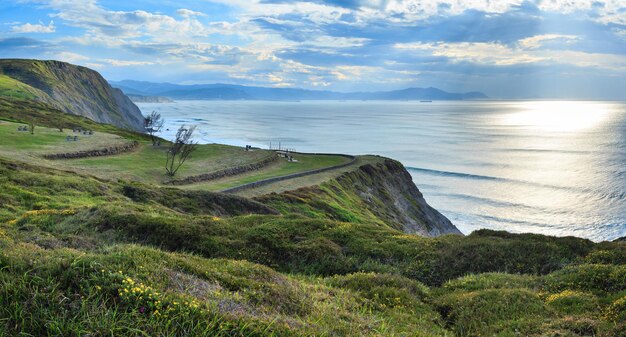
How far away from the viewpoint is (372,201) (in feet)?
225

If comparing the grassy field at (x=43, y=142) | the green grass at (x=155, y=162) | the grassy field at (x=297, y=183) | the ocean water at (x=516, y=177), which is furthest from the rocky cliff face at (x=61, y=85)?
the grassy field at (x=297, y=183)

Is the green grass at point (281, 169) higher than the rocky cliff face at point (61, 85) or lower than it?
lower

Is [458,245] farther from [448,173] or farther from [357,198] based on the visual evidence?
[448,173]

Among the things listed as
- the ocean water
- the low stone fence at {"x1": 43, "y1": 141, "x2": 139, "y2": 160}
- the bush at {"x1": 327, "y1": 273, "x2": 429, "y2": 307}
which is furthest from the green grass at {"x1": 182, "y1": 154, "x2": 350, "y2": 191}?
the bush at {"x1": 327, "y1": 273, "x2": 429, "y2": 307}

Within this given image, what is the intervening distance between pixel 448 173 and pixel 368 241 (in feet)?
338

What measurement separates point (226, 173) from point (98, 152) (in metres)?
19.6

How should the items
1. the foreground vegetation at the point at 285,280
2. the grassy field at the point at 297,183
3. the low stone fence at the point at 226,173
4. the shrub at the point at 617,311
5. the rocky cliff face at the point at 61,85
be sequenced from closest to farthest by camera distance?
1. the foreground vegetation at the point at 285,280
2. the shrub at the point at 617,311
3. the grassy field at the point at 297,183
4. the low stone fence at the point at 226,173
5. the rocky cliff face at the point at 61,85

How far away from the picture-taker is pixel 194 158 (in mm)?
75500

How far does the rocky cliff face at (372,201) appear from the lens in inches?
2047

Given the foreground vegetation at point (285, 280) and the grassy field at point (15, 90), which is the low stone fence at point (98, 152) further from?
the grassy field at point (15, 90)

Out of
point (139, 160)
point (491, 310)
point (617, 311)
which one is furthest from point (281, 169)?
point (617, 311)

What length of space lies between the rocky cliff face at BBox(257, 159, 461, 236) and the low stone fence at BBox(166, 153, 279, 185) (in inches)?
505

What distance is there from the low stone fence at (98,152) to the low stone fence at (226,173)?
16.2 m

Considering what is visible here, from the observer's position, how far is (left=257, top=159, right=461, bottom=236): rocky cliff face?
5200 centimetres
